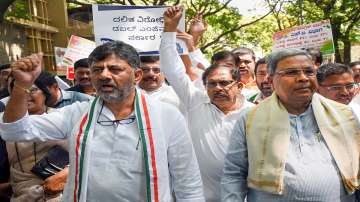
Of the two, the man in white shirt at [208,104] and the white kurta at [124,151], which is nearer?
the white kurta at [124,151]

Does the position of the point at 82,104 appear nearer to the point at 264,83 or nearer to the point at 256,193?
the point at 256,193

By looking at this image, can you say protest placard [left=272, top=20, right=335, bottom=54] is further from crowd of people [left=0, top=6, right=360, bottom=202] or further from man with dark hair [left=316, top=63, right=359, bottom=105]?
crowd of people [left=0, top=6, right=360, bottom=202]

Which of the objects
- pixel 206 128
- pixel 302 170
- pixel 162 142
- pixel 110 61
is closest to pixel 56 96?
pixel 206 128

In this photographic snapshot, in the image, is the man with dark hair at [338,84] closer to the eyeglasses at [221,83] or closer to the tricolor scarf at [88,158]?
the eyeglasses at [221,83]

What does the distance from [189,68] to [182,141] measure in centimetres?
A: 153

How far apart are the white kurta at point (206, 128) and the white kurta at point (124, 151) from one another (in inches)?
23.9

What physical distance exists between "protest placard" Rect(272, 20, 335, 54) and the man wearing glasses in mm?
4614

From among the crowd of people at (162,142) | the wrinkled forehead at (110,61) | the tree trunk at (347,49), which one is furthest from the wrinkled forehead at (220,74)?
the tree trunk at (347,49)

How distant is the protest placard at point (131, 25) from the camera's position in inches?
193

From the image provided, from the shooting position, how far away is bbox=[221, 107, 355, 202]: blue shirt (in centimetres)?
248

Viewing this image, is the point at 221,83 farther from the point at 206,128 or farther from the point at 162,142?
the point at 162,142

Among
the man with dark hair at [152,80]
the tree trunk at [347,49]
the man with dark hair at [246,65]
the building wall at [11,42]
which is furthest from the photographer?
the building wall at [11,42]

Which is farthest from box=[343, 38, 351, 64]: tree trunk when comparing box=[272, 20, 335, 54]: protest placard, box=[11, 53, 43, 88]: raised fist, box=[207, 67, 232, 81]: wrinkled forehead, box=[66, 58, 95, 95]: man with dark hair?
box=[11, 53, 43, 88]: raised fist

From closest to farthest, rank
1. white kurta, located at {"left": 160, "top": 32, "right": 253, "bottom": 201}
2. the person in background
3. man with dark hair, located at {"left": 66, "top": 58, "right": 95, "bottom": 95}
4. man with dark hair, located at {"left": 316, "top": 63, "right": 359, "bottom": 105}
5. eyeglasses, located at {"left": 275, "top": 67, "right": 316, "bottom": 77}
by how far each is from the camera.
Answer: eyeglasses, located at {"left": 275, "top": 67, "right": 316, "bottom": 77} < the person in background < white kurta, located at {"left": 160, "top": 32, "right": 253, "bottom": 201} < man with dark hair, located at {"left": 316, "top": 63, "right": 359, "bottom": 105} < man with dark hair, located at {"left": 66, "top": 58, "right": 95, "bottom": 95}
